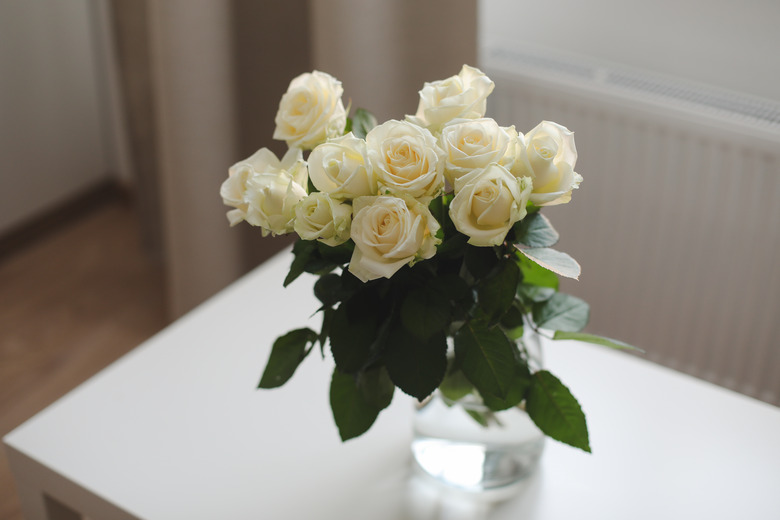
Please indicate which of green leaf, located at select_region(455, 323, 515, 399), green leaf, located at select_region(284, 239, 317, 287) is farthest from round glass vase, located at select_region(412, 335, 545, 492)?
green leaf, located at select_region(284, 239, 317, 287)

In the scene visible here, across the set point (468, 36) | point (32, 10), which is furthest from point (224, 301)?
point (32, 10)

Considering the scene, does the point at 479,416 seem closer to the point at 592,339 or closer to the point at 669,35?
the point at 592,339

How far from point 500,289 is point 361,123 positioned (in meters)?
0.21

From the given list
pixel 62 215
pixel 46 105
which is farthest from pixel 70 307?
pixel 46 105

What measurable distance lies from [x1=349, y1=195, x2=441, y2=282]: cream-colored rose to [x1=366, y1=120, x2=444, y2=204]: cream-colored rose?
13mm

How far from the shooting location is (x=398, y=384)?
2.37 feet

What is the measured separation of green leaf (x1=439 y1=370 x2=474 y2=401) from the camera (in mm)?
801

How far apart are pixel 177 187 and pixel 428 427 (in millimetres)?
1101

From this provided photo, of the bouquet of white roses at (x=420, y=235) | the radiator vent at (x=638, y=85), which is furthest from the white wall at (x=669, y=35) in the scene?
the bouquet of white roses at (x=420, y=235)

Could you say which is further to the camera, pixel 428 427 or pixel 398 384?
pixel 428 427

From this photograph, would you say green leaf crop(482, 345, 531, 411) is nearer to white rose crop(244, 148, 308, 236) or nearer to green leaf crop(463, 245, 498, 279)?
green leaf crop(463, 245, 498, 279)

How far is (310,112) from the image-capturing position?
728 millimetres

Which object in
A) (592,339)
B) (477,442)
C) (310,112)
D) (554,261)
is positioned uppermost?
(310,112)

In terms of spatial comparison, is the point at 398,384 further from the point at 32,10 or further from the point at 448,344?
the point at 32,10
